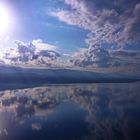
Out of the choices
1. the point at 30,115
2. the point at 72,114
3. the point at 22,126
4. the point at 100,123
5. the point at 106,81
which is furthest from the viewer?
the point at 106,81

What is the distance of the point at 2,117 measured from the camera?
89.6 ft

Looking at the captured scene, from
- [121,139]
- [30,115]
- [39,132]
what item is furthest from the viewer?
[30,115]

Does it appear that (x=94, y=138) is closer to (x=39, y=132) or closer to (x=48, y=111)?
(x=39, y=132)

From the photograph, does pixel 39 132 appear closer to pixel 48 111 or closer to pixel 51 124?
pixel 51 124

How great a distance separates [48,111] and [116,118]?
7221 mm

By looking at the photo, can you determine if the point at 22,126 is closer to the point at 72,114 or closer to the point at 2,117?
the point at 2,117

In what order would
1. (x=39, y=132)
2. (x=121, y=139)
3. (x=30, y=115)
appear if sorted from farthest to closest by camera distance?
(x=30, y=115)
(x=39, y=132)
(x=121, y=139)

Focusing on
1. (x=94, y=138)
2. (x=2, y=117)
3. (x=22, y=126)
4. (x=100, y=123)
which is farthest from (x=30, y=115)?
(x=94, y=138)

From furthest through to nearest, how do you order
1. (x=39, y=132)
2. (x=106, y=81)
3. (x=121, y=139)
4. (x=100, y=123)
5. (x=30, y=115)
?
(x=106, y=81) < (x=30, y=115) < (x=100, y=123) < (x=39, y=132) < (x=121, y=139)

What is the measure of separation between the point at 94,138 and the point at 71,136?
1693 millimetres

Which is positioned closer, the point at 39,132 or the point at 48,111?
the point at 39,132

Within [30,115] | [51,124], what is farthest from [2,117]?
[51,124]

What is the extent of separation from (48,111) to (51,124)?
6.74 m

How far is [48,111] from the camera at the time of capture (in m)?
32.2
